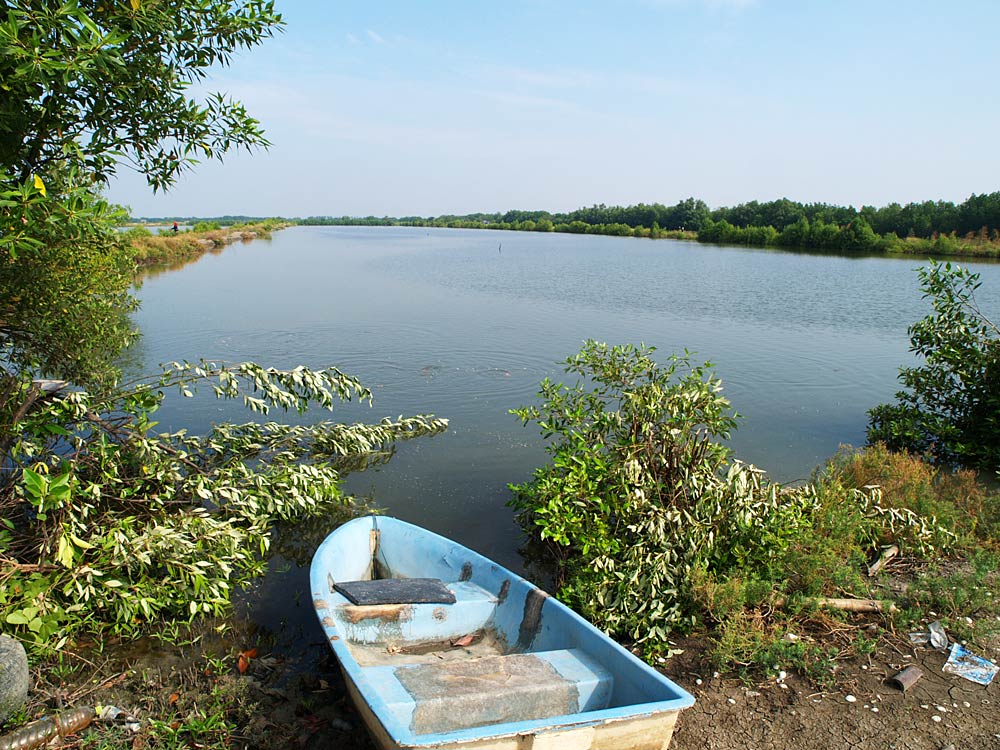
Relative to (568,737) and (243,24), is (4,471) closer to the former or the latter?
(243,24)

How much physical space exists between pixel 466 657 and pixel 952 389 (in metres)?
9.78

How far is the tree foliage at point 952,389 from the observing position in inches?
403

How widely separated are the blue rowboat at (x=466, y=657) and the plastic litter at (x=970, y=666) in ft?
8.95

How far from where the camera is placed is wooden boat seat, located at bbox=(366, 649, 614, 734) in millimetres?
4363

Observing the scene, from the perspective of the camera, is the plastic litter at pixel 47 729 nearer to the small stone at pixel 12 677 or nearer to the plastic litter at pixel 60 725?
the plastic litter at pixel 60 725

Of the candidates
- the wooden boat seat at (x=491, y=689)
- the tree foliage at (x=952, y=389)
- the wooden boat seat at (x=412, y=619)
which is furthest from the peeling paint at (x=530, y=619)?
the tree foliage at (x=952, y=389)

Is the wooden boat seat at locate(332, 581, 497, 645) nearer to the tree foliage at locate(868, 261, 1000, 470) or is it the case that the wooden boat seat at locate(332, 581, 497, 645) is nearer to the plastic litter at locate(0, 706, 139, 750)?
the plastic litter at locate(0, 706, 139, 750)

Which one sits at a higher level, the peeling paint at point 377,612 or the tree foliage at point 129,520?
the tree foliage at point 129,520

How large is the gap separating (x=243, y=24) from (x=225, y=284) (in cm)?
2859

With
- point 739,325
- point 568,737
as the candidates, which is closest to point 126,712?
point 568,737

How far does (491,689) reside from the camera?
4.55 m

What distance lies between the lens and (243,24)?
6.86 meters

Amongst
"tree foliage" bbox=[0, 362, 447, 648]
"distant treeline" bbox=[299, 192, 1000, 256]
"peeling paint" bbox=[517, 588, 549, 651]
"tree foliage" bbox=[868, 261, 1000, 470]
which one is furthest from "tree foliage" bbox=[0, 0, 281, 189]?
"distant treeline" bbox=[299, 192, 1000, 256]

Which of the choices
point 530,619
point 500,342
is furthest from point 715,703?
point 500,342
